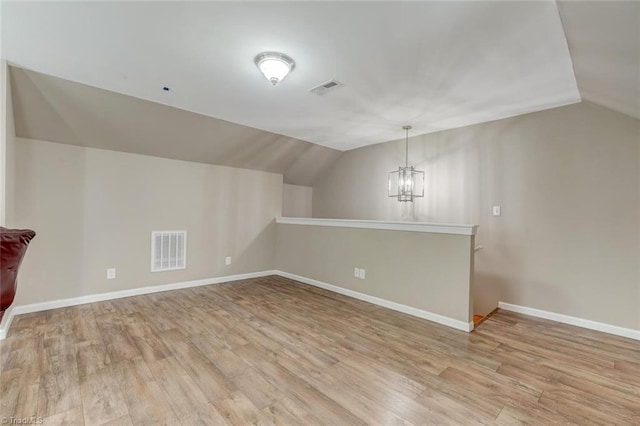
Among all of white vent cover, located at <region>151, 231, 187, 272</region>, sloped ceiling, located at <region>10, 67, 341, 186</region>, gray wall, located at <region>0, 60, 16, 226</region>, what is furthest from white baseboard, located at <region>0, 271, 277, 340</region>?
sloped ceiling, located at <region>10, 67, 341, 186</region>

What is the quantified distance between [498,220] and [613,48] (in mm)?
2188

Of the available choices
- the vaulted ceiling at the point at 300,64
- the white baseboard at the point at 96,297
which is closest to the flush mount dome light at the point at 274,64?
the vaulted ceiling at the point at 300,64

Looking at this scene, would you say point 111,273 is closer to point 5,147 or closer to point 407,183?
point 5,147

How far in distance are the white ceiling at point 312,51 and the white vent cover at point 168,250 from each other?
1877mm

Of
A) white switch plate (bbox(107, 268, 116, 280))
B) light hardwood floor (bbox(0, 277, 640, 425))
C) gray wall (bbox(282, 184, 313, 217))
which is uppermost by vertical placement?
gray wall (bbox(282, 184, 313, 217))

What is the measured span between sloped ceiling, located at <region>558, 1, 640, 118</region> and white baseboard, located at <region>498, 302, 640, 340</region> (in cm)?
211

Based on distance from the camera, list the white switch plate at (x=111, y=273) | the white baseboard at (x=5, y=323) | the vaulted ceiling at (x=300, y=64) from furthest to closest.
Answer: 1. the white switch plate at (x=111, y=273)
2. the white baseboard at (x=5, y=323)
3. the vaulted ceiling at (x=300, y=64)

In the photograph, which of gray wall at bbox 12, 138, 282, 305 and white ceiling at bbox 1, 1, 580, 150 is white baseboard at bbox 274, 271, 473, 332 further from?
white ceiling at bbox 1, 1, 580, 150

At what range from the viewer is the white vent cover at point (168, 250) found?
13.3ft

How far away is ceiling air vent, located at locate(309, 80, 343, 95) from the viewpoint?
8.84 feet

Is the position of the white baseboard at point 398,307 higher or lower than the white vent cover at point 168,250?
lower

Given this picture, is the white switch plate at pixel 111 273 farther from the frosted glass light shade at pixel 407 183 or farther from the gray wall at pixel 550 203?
the gray wall at pixel 550 203

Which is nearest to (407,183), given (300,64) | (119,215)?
(300,64)

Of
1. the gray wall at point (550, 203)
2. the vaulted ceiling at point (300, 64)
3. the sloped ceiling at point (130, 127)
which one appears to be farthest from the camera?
the gray wall at point (550, 203)
